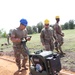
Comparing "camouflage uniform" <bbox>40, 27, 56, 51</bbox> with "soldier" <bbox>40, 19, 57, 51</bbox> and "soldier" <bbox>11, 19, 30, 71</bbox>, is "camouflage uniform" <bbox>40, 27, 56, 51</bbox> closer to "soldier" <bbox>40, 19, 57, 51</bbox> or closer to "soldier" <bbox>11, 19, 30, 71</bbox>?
"soldier" <bbox>40, 19, 57, 51</bbox>

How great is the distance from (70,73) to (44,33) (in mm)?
1879

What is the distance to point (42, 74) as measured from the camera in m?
4.61

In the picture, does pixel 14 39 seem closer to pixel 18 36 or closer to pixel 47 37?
pixel 18 36

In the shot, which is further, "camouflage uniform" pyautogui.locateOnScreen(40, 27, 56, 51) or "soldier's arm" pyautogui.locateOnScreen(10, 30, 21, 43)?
"camouflage uniform" pyautogui.locateOnScreen(40, 27, 56, 51)

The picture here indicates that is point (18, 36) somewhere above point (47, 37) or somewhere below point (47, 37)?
above

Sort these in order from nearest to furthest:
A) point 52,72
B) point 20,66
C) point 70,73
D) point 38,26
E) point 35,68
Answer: point 52,72
point 35,68
point 70,73
point 20,66
point 38,26

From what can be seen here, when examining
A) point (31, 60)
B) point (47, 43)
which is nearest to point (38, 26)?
point (47, 43)

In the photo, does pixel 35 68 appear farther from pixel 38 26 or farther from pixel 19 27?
pixel 38 26

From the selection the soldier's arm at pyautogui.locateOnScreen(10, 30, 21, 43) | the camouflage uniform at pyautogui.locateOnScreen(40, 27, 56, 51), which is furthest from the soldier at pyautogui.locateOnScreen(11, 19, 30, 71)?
the camouflage uniform at pyautogui.locateOnScreen(40, 27, 56, 51)

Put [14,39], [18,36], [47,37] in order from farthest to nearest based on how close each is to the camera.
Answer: [47,37] → [18,36] → [14,39]

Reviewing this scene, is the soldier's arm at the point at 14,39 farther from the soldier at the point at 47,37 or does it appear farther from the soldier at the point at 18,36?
the soldier at the point at 47,37

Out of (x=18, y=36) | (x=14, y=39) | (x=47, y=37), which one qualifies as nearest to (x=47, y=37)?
(x=47, y=37)

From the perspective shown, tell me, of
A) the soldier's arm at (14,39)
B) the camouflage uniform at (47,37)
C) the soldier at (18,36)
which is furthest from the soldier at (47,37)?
the soldier's arm at (14,39)

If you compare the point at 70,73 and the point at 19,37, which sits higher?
the point at 19,37
